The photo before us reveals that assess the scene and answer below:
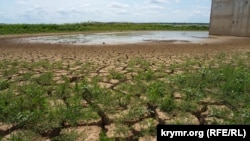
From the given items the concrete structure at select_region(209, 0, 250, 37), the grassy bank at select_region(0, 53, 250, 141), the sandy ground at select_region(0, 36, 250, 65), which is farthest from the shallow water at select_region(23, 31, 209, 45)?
the grassy bank at select_region(0, 53, 250, 141)

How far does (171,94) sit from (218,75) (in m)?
1.07

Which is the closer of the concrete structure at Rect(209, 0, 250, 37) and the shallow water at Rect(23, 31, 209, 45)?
the shallow water at Rect(23, 31, 209, 45)

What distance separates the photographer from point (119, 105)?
259 centimetres

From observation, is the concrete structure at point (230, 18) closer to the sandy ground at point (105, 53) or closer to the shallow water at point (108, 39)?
the shallow water at point (108, 39)

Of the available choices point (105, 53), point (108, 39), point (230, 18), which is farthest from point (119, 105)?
point (230, 18)

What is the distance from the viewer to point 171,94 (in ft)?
9.55

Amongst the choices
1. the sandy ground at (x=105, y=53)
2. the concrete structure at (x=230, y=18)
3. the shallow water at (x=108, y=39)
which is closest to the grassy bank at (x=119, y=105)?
the sandy ground at (x=105, y=53)

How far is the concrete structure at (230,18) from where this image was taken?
1480cm

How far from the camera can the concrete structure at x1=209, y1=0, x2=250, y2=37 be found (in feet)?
48.5

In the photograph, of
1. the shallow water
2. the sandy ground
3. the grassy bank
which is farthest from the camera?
the shallow water

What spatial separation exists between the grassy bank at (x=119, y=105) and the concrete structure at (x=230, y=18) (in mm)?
12849

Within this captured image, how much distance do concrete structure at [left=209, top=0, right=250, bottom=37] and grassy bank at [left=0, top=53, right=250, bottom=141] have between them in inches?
506

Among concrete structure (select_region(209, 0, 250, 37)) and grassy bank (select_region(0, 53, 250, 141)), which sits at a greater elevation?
concrete structure (select_region(209, 0, 250, 37))

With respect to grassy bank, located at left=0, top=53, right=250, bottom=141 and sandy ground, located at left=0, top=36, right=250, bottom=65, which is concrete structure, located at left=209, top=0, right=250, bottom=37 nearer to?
sandy ground, located at left=0, top=36, right=250, bottom=65
